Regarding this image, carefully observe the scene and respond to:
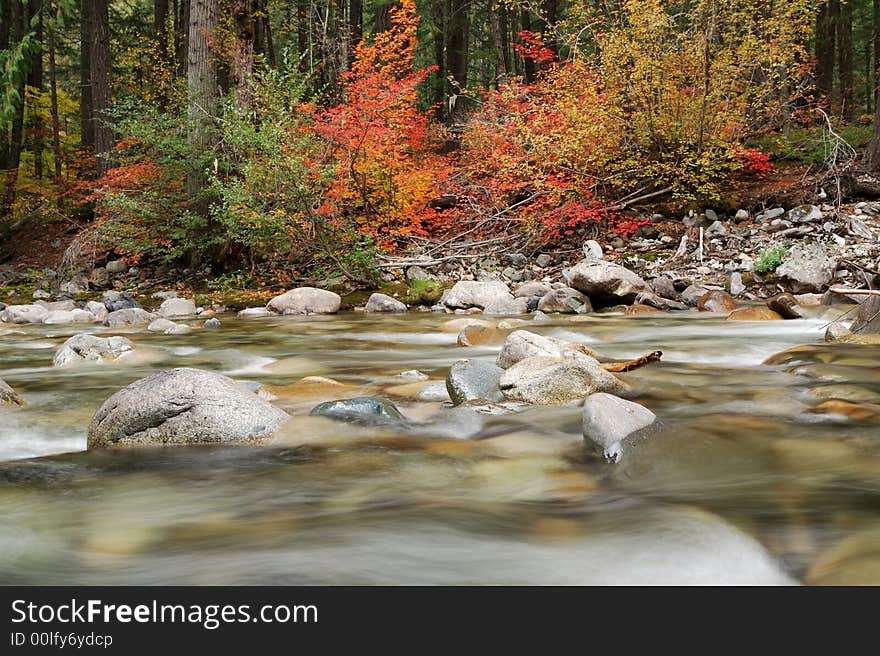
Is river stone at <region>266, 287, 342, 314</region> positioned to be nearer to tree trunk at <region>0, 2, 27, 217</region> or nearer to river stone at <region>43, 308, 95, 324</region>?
river stone at <region>43, 308, 95, 324</region>

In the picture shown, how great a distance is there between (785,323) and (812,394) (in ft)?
13.7

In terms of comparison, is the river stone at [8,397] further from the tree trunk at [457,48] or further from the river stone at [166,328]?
the tree trunk at [457,48]

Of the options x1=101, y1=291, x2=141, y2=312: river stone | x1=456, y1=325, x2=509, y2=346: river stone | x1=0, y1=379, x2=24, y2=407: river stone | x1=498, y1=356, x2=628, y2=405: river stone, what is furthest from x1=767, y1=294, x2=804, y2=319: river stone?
x1=101, y1=291, x2=141, y2=312: river stone

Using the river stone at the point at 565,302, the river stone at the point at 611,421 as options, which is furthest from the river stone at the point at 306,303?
the river stone at the point at 611,421

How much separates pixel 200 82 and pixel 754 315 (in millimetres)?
10077

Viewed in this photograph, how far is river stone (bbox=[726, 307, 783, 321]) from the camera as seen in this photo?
9.00 m

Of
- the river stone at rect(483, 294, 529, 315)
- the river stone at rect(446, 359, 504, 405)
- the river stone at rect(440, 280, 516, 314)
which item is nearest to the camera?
the river stone at rect(446, 359, 504, 405)

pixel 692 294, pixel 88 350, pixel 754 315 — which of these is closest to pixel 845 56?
pixel 692 294

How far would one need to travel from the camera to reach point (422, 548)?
2662 millimetres

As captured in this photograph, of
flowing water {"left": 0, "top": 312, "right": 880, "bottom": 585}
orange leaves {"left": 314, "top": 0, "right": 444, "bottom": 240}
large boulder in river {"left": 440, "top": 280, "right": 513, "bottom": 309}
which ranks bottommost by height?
flowing water {"left": 0, "top": 312, "right": 880, "bottom": 585}

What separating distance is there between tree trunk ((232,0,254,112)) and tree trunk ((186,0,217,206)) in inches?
26.1

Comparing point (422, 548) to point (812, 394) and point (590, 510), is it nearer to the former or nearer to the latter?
point (590, 510)

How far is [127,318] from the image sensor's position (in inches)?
417
